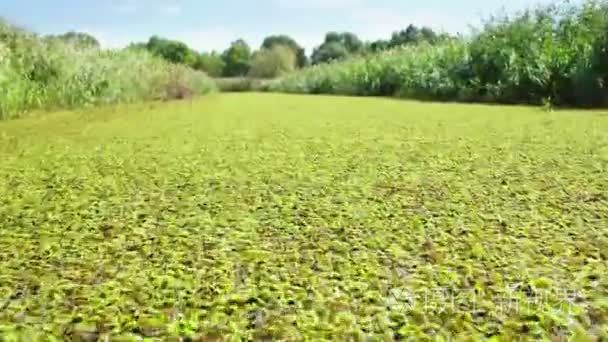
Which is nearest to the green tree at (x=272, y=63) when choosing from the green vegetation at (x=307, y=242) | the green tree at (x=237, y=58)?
the green tree at (x=237, y=58)

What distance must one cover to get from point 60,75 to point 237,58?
88.4 feet

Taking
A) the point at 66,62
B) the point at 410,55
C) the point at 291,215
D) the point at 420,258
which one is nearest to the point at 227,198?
the point at 291,215

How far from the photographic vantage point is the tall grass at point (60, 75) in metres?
4.01

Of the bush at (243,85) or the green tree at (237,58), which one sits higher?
the green tree at (237,58)

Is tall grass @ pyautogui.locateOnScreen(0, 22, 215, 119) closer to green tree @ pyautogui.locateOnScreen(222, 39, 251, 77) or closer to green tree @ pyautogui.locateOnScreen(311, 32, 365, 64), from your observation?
green tree @ pyautogui.locateOnScreen(311, 32, 365, 64)

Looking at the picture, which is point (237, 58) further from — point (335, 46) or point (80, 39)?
point (80, 39)

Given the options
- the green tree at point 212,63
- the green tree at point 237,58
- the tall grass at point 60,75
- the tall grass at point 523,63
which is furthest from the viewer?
the green tree at point 237,58

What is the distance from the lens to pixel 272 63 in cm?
2330

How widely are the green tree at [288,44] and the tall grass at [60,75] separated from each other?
2040cm

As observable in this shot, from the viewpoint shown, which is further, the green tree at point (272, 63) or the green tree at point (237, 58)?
the green tree at point (237, 58)

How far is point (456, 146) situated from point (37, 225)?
1.74 m

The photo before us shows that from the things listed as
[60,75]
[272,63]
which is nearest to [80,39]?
[60,75]

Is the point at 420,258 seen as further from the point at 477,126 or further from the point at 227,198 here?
the point at 477,126

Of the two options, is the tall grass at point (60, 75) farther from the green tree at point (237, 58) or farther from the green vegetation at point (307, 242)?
the green tree at point (237, 58)
